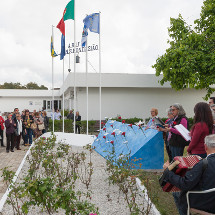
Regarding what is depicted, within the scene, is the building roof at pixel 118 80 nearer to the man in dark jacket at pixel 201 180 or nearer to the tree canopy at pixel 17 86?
the man in dark jacket at pixel 201 180

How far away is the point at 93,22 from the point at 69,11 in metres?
1.21

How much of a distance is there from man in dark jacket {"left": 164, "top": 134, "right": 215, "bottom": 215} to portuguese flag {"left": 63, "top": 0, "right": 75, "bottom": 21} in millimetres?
10564

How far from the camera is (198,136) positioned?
15.1 feet

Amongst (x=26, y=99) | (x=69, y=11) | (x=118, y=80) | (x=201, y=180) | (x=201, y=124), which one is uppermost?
(x=69, y=11)

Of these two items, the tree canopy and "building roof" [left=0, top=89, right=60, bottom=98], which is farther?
the tree canopy

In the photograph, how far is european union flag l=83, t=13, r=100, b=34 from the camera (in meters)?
12.3

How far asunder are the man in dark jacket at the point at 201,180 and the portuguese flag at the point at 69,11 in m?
10.6

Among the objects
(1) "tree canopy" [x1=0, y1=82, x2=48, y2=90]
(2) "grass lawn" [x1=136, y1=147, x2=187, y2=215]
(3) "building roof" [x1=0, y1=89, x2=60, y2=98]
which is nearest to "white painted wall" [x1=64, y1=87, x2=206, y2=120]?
(2) "grass lawn" [x1=136, y1=147, x2=187, y2=215]

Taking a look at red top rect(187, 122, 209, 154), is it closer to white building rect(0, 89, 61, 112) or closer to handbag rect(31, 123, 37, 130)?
handbag rect(31, 123, 37, 130)

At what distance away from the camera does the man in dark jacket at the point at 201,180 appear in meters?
2.92

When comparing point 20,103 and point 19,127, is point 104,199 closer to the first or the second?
point 19,127

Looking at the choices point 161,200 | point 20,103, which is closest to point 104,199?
point 161,200

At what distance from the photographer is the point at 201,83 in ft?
45.2

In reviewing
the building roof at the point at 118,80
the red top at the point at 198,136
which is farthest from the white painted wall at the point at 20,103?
the red top at the point at 198,136
